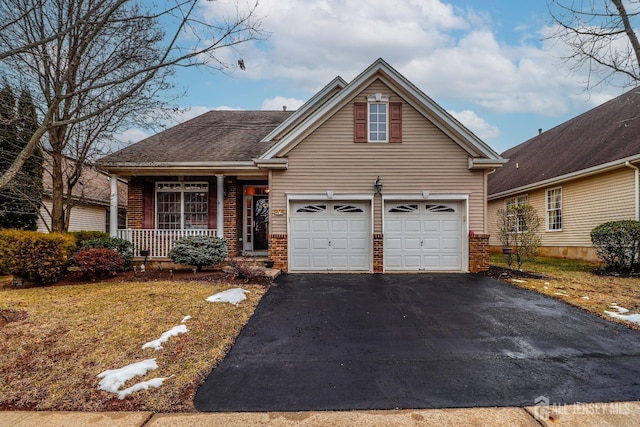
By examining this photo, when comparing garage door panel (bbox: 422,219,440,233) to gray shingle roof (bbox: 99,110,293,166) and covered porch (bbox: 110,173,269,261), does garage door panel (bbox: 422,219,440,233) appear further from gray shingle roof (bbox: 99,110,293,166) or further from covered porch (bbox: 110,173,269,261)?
gray shingle roof (bbox: 99,110,293,166)

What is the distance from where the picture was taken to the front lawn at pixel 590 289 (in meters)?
6.46

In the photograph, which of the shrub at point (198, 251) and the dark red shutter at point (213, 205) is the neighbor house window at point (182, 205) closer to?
the dark red shutter at point (213, 205)

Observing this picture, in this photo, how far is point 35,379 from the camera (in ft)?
12.6

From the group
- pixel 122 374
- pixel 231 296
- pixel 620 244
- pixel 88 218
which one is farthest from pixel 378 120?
pixel 88 218

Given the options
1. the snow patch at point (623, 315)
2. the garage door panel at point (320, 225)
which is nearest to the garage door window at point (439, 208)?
the garage door panel at point (320, 225)

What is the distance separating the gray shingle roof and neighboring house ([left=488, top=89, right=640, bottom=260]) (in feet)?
40.1

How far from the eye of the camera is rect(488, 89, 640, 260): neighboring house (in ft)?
38.2

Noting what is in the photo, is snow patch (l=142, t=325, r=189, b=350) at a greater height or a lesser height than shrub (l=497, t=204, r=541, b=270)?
lesser

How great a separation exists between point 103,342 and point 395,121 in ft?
30.4

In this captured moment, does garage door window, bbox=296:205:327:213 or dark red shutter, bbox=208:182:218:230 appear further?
dark red shutter, bbox=208:182:218:230

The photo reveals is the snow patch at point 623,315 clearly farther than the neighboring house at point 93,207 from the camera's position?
No

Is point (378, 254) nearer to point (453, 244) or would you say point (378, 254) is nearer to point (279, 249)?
point (453, 244)

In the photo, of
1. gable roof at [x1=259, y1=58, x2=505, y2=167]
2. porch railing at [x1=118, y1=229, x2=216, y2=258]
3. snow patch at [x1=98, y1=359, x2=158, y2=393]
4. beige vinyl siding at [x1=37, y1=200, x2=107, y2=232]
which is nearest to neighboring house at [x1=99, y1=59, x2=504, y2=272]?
gable roof at [x1=259, y1=58, x2=505, y2=167]

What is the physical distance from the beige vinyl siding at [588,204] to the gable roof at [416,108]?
5122mm
